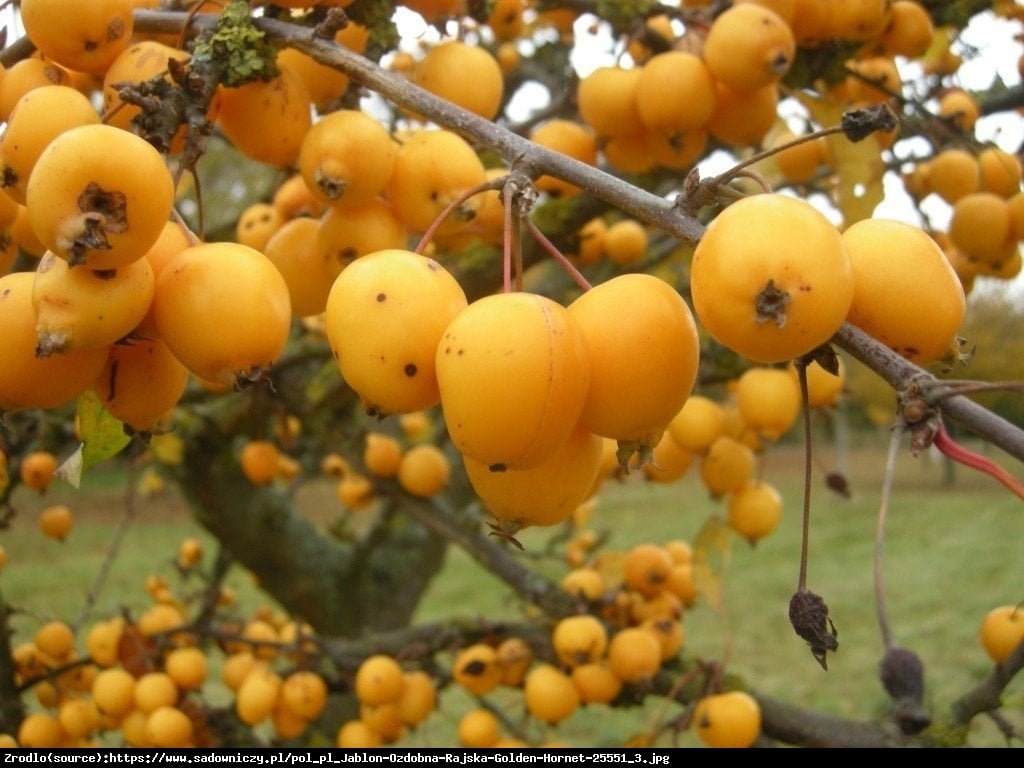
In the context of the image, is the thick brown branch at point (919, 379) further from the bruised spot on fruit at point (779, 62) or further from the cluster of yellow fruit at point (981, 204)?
the cluster of yellow fruit at point (981, 204)

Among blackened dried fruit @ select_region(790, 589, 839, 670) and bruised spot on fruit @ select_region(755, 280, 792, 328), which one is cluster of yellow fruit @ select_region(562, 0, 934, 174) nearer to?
bruised spot on fruit @ select_region(755, 280, 792, 328)

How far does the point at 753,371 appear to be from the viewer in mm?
2246

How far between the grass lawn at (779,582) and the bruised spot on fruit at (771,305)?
1.76 meters

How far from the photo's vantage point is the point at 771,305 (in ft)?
2.50

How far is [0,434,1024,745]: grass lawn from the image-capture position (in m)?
5.41

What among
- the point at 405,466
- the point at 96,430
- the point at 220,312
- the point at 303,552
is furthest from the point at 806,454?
the point at 303,552

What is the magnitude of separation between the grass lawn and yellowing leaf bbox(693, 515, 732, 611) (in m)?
0.14

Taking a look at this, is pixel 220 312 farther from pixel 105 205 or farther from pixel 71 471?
pixel 71 471

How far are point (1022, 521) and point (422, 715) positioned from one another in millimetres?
8858

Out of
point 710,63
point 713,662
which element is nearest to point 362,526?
point 713,662

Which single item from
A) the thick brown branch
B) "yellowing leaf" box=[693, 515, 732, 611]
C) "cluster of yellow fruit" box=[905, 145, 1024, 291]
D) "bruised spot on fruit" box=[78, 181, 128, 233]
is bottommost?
"yellowing leaf" box=[693, 515, 732, 611]

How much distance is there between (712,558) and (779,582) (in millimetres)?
6904

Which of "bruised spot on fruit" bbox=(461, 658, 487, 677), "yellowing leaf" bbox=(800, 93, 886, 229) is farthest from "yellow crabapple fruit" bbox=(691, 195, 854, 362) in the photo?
"bruised spot on fruit" bbox=(461, 658, 487, 677)

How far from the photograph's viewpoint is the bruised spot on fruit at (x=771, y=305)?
0.75 m
